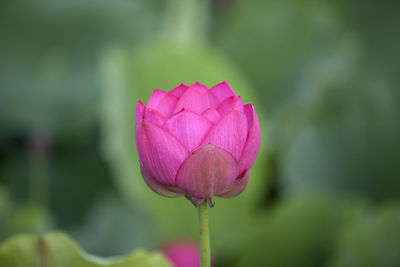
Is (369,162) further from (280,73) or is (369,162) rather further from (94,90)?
(94,90)

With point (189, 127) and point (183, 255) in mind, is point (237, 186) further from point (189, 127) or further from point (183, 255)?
point (183, 255)

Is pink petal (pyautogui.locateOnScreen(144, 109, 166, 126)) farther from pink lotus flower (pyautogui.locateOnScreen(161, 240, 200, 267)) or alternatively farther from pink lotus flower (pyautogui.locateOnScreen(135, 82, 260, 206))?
pink lotus flower (pyautogui.locateOnScreen(161, 240, 200, 267))

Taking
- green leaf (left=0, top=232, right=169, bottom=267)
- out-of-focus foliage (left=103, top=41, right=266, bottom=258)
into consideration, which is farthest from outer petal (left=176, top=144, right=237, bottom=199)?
out-of-focus foliage (left=103, top=41, right=266, bottom=258)

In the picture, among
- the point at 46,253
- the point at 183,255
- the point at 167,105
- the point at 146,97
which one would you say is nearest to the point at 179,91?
the point at 167,105

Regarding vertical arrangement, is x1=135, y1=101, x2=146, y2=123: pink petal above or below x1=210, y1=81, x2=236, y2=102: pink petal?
below

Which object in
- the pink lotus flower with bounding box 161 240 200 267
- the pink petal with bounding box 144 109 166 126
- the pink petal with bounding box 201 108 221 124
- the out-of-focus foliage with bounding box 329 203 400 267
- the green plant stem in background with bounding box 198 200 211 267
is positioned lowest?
the pink lotus flower with bounding box 161 240 200 267

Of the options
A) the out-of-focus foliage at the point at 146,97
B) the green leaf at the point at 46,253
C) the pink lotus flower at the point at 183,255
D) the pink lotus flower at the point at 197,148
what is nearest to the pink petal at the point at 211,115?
the pink lotus flower at the point at 197,148

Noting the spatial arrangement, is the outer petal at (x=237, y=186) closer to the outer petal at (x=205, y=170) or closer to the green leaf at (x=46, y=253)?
the outer petal at (x=205, y=170)
